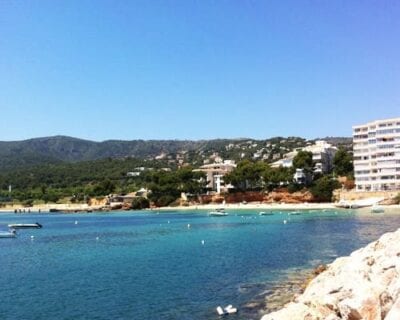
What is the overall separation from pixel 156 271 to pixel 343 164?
110 metres

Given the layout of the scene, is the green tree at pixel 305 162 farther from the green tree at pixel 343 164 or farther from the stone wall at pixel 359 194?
the stone wall at pixel 359 194

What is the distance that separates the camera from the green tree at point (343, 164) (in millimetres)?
138000

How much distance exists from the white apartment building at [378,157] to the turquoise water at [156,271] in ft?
185

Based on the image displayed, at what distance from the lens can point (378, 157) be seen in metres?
120

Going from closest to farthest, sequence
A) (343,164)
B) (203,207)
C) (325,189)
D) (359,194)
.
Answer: (359,194)
(325,189)
(343,164)
(203,207)

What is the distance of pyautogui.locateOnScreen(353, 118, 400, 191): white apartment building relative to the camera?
117500mm

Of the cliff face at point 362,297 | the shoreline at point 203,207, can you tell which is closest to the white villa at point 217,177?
the shoreline at point 203,207

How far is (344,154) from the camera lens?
141 m

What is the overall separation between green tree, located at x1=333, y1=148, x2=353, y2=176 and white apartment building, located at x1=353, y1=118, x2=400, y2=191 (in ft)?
41.5

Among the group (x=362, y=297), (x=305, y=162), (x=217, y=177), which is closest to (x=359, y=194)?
(x=305, y=162)

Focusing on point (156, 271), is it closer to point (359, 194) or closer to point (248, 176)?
point (359, 194)

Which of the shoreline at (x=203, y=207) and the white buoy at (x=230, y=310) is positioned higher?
the shoreline at (x=203, y=207)

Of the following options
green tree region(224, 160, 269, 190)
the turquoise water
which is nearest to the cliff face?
the turquoise water

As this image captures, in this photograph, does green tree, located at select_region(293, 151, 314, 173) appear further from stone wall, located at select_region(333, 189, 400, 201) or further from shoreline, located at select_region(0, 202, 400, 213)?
stone wall, located at select_region(333, 189, 400, 201)
